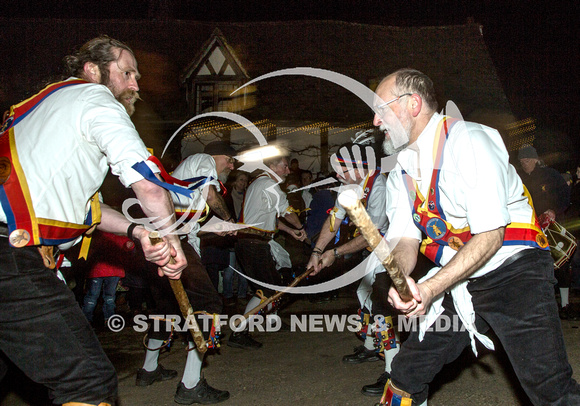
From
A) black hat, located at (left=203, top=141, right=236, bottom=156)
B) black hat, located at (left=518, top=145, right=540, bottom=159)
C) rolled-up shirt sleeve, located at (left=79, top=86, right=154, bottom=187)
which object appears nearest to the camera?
rolled-up shirt sleeve, located at (left=79, top=86, right=154, bottom=187)

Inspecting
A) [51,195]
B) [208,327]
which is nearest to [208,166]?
[208,327]

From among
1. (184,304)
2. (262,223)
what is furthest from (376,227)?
(262,223)

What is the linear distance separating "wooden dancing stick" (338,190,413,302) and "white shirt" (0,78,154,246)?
1.07m

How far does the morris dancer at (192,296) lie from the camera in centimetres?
394

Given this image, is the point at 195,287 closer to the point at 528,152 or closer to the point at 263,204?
the point at 263,204

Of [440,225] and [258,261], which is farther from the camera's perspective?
[258,261]

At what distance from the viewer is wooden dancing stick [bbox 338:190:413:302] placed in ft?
4.46

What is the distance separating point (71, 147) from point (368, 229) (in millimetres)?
1373

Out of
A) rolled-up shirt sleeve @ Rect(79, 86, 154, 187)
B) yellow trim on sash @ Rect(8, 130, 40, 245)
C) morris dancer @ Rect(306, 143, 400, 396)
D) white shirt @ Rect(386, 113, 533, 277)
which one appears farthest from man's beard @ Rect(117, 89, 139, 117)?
morris dancer @ Rect(306, 143, 400, 396)

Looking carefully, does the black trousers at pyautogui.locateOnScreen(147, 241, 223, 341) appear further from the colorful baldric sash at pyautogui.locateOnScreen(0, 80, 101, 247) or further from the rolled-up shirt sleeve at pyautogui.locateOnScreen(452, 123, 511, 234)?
the rolled-up shirt sleeve at pyautogui.locateOnScreen(452, 123, 511, 234)

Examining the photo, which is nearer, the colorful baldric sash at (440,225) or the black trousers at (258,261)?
the colorful baldric sash at (440,225)

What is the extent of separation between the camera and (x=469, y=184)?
2154mm

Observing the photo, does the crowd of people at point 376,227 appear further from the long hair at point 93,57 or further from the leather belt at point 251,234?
the leather belt at point 251,234

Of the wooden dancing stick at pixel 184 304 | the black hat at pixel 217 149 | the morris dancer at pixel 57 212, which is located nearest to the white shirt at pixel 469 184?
the wooden dancing stick at pixel 184 304
